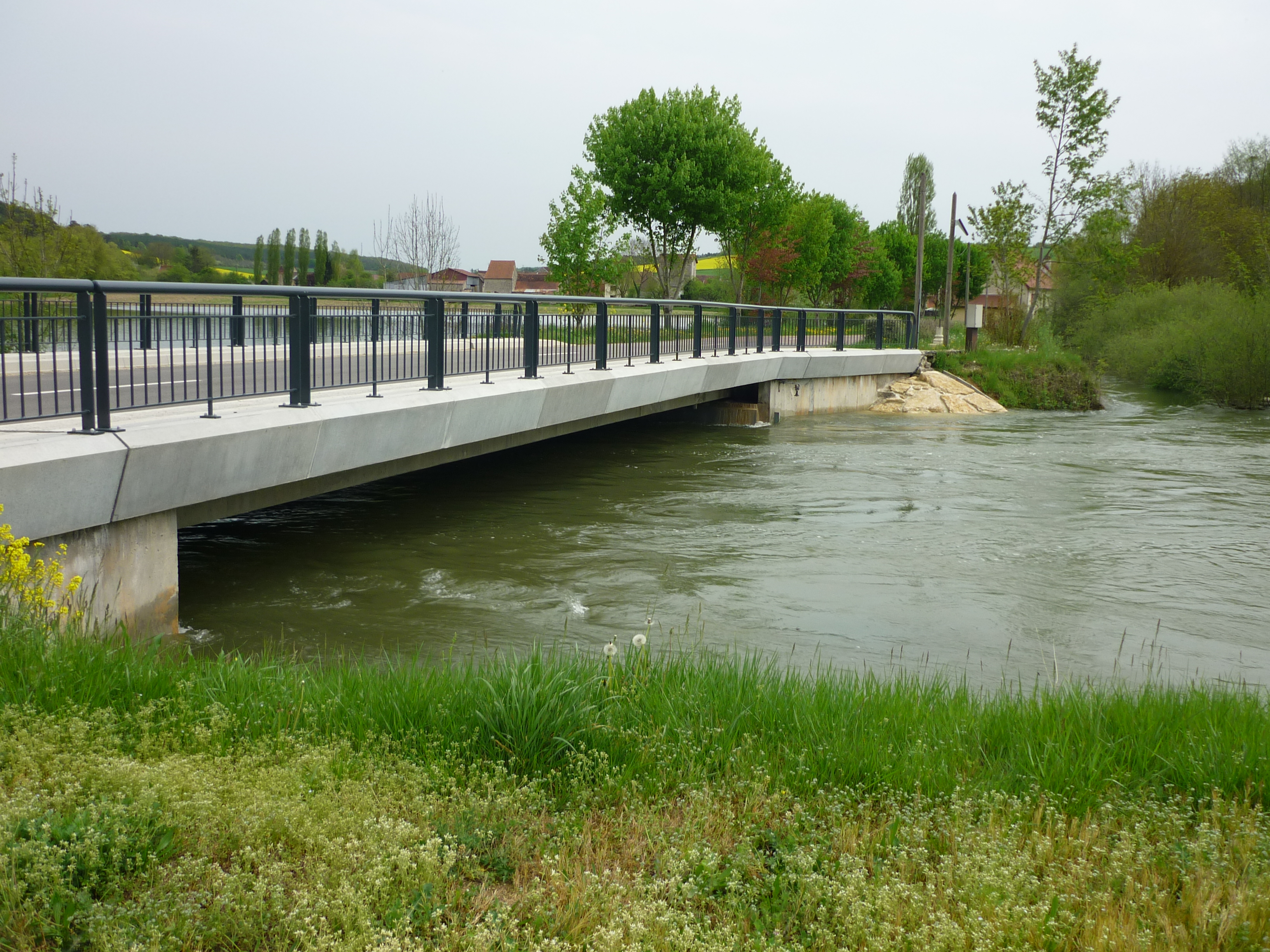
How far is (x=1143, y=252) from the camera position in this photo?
47.3 metres

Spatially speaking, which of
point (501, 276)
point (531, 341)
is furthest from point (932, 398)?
point (501, 276)

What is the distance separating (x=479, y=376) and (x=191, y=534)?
403cm

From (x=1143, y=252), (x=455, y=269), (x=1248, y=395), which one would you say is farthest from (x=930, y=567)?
(x=455, y=269)

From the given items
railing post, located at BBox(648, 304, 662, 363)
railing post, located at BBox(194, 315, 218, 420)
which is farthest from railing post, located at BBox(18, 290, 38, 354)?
railing post, located at BBox(648, 304, 662, 363)

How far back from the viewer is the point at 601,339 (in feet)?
55.7

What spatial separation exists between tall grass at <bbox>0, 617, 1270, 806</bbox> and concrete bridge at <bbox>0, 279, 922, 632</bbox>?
5.48ft

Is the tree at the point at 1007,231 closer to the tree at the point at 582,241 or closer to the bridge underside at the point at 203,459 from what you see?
the tree at the point at 582,241

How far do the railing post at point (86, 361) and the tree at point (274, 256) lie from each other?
83.2 meters

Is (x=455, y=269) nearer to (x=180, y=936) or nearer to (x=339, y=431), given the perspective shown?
(x=339, y=431)

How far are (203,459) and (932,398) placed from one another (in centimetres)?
2517

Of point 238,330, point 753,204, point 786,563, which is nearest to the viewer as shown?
point 238,330

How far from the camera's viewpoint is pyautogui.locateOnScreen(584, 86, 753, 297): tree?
42.4 meters

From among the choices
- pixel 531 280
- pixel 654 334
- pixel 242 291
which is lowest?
pixel 654 334

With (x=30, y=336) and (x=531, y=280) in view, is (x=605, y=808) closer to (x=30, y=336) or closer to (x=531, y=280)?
A: (x=30, y=336)
